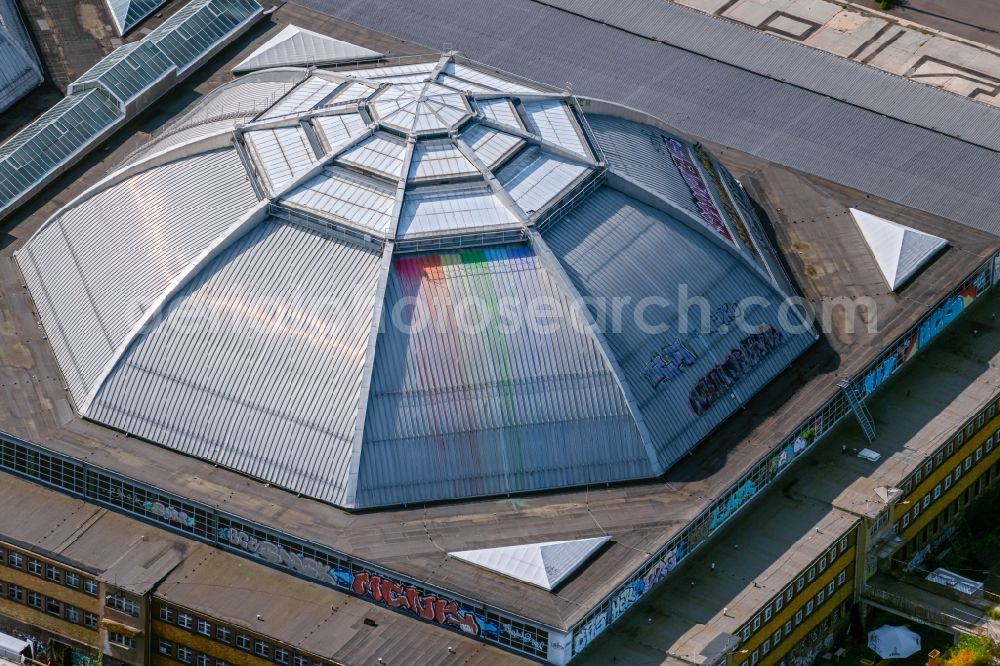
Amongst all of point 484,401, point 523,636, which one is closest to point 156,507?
point 484,401

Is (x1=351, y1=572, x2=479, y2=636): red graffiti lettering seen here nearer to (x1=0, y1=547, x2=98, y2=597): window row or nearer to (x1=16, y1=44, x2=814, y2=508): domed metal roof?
(x1=16, y1=44, x2=814, y2=508): domed metal roof

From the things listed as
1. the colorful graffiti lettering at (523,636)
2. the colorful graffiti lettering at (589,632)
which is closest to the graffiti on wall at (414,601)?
the colorful graffiti lettering at (523,636)

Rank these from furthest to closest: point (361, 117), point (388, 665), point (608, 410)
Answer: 1. point (361, 117)
2. point (608, 410)
3. point (388, 665)

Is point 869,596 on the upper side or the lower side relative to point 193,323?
lower

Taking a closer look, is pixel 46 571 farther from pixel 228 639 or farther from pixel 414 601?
pixel 414 601

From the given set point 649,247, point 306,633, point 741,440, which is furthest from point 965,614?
point 306,633

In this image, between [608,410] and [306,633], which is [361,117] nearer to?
[608,410]

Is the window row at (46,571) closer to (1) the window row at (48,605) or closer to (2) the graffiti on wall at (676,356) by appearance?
(1) the window row at (48,605)
